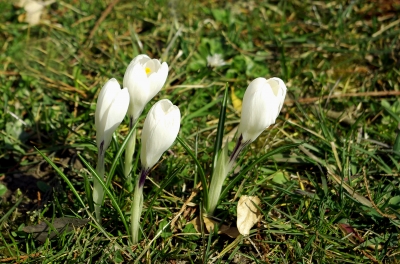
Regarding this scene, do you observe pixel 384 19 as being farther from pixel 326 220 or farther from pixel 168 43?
pixel 326 220

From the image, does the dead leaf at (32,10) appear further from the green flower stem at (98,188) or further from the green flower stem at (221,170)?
the green flower stem at (221,170)

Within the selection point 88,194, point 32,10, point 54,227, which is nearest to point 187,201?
point 88,194

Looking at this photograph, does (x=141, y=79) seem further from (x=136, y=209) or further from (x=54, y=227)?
(x=54, y=227)

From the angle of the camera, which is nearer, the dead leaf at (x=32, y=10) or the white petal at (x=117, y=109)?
the white petal at (x=117, y=109)

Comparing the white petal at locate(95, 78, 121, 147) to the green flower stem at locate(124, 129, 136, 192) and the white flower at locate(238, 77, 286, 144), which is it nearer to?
the green flower stem at locate(124, 129, 136, 192)

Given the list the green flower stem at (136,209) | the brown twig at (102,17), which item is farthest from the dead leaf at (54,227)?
the brown twig at (102,17)

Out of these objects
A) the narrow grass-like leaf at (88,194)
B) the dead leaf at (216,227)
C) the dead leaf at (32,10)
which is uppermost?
the dead leaf at (32,10)
